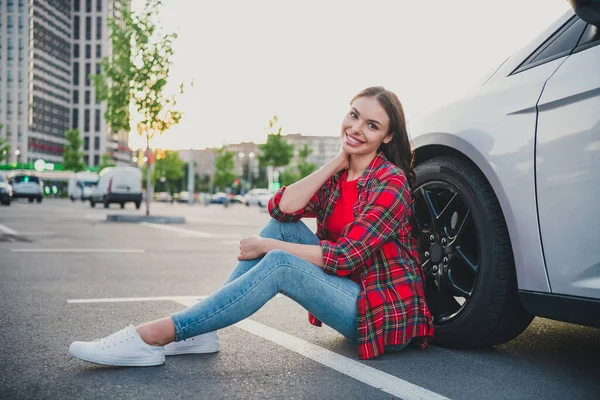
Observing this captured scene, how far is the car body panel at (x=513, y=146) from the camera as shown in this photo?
245 cm

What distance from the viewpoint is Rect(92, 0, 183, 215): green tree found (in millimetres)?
19062

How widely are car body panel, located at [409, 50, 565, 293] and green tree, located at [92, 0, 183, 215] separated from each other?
680 inches

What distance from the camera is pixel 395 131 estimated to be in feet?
9.45

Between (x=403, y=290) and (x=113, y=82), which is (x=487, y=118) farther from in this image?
(x=113, y=82)

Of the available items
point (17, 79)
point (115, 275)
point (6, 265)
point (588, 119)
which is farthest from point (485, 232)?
point (17, 79)

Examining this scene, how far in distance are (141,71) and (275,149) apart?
3940cm

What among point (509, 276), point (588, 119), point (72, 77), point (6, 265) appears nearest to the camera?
point (588, 119)

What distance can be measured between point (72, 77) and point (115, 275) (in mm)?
121829

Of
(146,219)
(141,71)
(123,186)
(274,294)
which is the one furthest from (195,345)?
(123,186)

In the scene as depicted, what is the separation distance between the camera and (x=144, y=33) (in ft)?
62.4

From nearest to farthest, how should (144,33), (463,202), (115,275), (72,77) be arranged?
(463,202), (115,275), (144,33), (72,77)

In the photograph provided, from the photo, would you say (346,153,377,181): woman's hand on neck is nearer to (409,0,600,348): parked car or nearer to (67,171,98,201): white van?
(409,0,600,348): parked car

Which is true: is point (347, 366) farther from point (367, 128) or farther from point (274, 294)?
point (367, 128)

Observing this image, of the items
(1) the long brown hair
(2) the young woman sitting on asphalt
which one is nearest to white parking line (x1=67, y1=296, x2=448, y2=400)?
(2) the young woman sitting on asphalt
